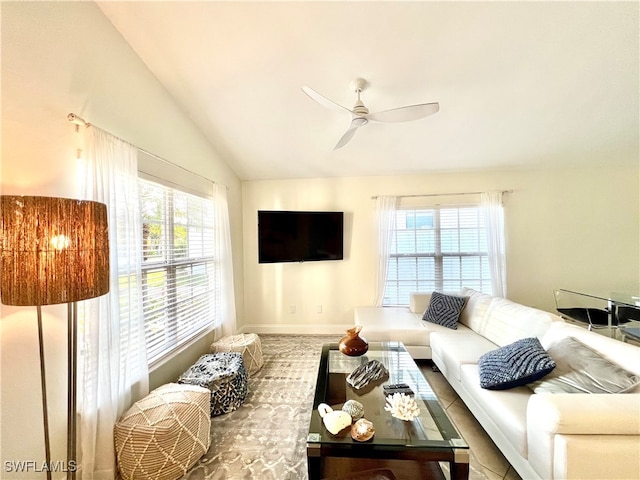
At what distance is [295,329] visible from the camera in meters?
3.93

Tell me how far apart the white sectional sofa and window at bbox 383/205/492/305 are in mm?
1248

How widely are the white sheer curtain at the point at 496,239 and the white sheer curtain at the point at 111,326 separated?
4266 millimetres

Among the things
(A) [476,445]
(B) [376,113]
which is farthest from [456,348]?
(B) [376,113]

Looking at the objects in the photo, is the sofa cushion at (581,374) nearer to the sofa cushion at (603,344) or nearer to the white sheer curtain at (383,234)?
the sofa cushion at (603,344)

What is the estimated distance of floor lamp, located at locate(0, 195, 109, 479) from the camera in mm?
972

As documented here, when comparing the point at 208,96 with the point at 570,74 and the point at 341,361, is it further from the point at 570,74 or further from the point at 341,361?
the point at 570,74

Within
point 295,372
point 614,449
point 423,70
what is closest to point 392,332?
point 295,372

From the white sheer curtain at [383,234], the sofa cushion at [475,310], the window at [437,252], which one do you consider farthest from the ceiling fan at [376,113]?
the sofa cushion at [475,310]

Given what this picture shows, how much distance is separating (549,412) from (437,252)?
2814 mm

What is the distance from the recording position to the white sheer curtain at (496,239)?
3.58 meters

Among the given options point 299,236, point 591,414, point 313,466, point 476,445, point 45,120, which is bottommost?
point 476,445

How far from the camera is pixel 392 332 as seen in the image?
9.24ft

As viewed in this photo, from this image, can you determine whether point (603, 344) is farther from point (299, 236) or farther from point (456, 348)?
point (299, 236)

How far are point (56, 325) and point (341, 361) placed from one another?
2005 mm
